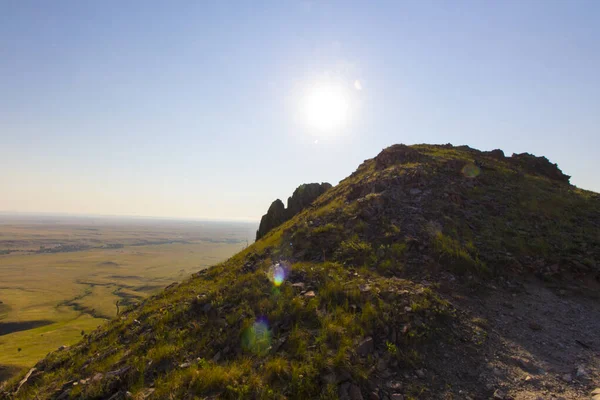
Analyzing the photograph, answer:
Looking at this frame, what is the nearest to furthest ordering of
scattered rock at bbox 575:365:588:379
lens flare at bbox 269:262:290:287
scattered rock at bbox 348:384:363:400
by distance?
scattered rock at bbox 348:384:363:400 < scattered rock at bbox 575:365:588:379 < lens flare at bbox 269:262:290:287

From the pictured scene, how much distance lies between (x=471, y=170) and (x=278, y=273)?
1880cm

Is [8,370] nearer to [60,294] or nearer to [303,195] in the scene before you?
[303,195]

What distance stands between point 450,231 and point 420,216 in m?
2.02

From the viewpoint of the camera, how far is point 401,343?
8.90 metres

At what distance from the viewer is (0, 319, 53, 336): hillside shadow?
7246cm

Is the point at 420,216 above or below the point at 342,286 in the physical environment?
above

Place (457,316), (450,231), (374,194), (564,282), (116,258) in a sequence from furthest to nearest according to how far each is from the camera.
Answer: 1. (116,258)
2. (374,194)
3. (450,231)
4. (564,282)
5. (457,316)

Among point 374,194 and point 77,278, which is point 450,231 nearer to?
point 374,194

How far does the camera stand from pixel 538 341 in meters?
9.25

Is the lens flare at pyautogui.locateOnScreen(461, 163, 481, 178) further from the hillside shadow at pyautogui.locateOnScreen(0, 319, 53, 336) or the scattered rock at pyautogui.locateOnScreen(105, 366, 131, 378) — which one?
the hillside shadow at pyautogui.locateOnScreen(0, 319, 53, 336)

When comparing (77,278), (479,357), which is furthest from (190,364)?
(77,278)

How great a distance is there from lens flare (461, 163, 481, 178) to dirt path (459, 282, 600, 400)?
12202mm

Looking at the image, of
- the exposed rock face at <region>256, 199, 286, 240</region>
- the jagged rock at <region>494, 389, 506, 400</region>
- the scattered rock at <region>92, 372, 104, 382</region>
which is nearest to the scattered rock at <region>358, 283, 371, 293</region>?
the jagged rock at <region>494, 389, 506, 400</region>

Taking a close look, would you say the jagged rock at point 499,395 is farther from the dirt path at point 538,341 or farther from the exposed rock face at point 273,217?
the exposed rock face at point 273,217
